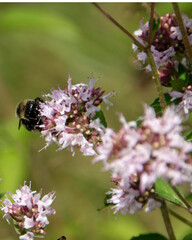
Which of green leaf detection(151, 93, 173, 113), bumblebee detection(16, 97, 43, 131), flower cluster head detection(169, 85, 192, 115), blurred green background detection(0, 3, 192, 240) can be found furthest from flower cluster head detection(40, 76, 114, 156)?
blurred green background detection(0, 3, 192, 240)

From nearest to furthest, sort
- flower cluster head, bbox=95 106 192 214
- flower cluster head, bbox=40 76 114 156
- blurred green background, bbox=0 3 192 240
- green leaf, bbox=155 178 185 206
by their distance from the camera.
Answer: flower cluster head, bbox=95 106 192 214 < green leaf, bbox=155 178 185 206 < flower cluster head, bbox=40 76 114 156 < blurred green background, bbox=0 3 192 240

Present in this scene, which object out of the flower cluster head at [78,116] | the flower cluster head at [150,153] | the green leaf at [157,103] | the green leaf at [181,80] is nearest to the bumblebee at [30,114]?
the flower cluster head at [78,116]

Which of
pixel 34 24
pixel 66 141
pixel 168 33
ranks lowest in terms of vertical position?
pixel 66 141

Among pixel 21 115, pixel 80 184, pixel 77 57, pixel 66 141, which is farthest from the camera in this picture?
pixel 80 184

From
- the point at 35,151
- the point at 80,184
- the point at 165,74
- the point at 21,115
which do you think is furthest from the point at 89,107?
the point at 80,184

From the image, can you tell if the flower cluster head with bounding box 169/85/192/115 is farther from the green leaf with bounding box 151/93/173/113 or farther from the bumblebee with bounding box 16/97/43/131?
the bumblebee with bounding box 16/97/43/131

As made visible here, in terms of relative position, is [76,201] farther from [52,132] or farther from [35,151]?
[52,132]

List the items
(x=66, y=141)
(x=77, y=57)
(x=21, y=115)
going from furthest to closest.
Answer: (x=77, y=57) < (x=21, y=115) < (x=66, y=141)
